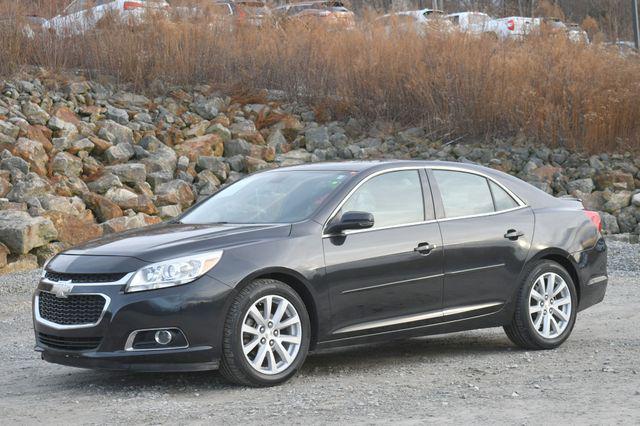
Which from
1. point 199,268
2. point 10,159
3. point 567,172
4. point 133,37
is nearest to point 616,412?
point 199,268

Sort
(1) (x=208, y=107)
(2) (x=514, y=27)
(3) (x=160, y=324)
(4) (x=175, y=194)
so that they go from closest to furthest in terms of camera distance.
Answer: (3) (x=160, y=324)
(4) (x=175, y=194)
(1) (x=208, y=107)
(2) (x=514, y=27)

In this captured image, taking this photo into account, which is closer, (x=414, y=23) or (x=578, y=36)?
(x=578, y=36)

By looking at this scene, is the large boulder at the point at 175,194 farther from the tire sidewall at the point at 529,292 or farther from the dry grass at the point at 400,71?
the tire sidewall at the point at 529,292

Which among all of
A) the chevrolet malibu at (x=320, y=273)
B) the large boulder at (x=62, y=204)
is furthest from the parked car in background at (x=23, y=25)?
the chevrolet malibu at (x=320, y=273)

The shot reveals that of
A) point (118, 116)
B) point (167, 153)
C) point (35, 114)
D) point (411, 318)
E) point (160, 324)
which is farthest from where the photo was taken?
point (118, 116)

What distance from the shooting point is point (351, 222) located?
7.67 m

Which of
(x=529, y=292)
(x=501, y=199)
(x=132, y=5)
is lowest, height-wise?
(x=529, y=292)

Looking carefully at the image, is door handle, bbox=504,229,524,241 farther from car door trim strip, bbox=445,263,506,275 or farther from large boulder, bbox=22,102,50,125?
large boulder, bbox=22,102,50,125

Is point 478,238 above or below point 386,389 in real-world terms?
above

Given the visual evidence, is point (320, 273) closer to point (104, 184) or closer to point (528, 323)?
point (528, 323)

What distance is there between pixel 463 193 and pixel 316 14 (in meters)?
16.9

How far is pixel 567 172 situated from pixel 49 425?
52.7 ft

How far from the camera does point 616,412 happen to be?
6426 mm

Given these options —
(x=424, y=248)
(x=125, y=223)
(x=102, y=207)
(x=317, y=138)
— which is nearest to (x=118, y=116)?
(x=317, y=138)
